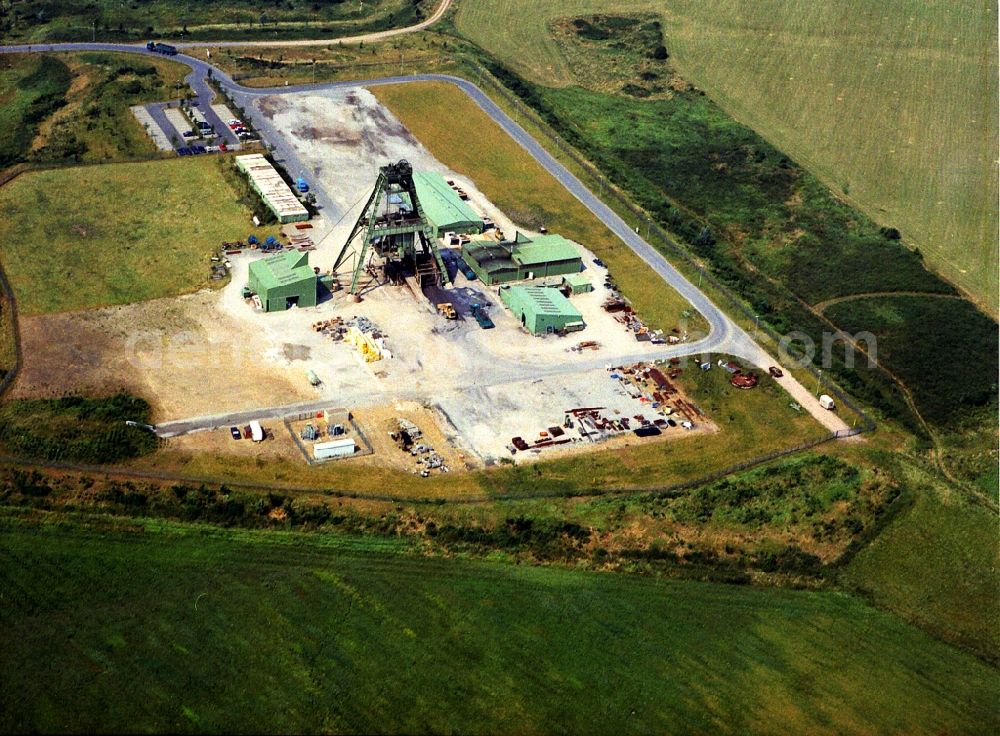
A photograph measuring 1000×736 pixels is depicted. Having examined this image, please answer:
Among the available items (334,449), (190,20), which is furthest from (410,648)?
(190,20)

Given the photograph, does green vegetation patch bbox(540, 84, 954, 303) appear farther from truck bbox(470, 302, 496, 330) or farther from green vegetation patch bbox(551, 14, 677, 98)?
truck bbox(470, 302, 496, 330)

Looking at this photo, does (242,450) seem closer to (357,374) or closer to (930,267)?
(357,374)

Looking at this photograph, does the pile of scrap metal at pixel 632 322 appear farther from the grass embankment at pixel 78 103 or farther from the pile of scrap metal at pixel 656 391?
the grass embankment at pixel 78 103

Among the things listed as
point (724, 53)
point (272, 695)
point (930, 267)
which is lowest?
point (272, 695)

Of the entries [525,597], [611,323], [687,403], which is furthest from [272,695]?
[611,323]

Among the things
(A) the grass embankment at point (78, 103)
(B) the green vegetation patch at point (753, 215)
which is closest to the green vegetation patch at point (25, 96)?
(A) the grass embankment at point (78, 103)

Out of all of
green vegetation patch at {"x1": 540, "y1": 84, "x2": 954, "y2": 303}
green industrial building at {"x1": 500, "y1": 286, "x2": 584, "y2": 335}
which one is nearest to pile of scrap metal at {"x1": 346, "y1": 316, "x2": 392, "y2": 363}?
green industrial building at {"x1": 500, "y1": 286, "x2": 584, "y2": 335}

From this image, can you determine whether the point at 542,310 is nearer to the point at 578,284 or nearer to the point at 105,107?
the point at 578,284
